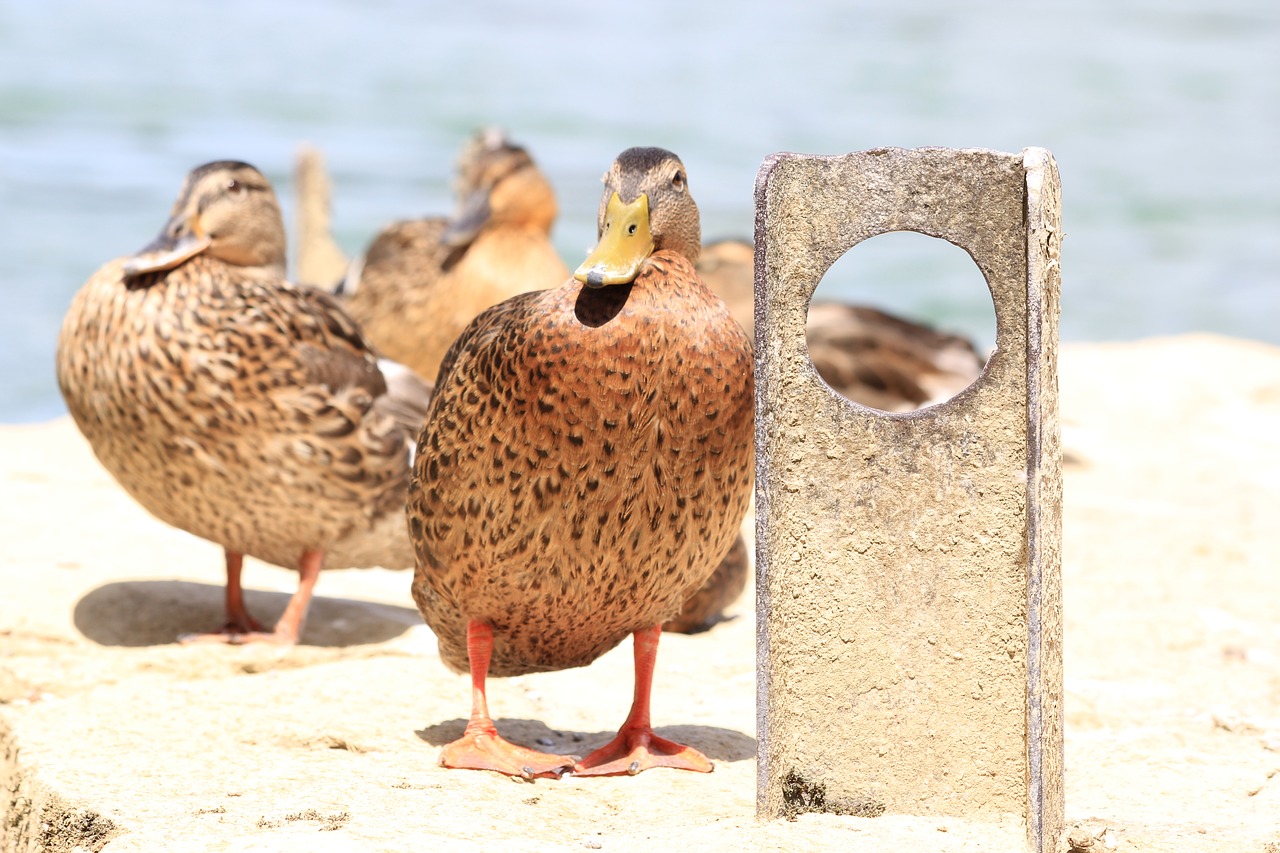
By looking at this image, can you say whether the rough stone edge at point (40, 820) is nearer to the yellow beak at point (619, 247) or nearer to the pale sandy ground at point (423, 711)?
the pale sandy ground at point (423, 711)

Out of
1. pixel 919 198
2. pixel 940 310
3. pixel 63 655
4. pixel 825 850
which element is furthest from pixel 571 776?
pixel 940 310

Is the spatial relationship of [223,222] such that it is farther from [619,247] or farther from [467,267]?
[619,247]

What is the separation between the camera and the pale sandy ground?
3.59 meters

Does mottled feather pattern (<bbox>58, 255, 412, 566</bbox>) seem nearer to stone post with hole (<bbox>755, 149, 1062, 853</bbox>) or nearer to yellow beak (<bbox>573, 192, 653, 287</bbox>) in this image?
yellow beak (<bbox>573, 192, 653, 287</bbox>)

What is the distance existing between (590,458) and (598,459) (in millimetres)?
18

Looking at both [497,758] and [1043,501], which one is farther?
[497,758]

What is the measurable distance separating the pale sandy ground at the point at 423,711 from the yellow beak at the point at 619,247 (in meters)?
1.19

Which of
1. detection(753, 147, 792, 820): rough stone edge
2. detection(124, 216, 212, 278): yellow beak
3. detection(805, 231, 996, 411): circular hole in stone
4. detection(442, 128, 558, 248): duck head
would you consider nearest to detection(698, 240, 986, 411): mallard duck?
detection(805, 231, 996, 411): circular hole in stone

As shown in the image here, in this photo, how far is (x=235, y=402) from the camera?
5438 mm

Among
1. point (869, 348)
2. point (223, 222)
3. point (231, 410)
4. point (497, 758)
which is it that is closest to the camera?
point (497, 758)

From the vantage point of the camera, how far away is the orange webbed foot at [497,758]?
13.3 feet

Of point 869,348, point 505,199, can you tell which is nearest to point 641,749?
point 505,199

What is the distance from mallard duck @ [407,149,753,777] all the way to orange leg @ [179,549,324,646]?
171 centimetres

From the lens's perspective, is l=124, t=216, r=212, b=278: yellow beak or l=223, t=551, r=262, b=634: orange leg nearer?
l=124, t=216, r=212, b=278: yellow beak
